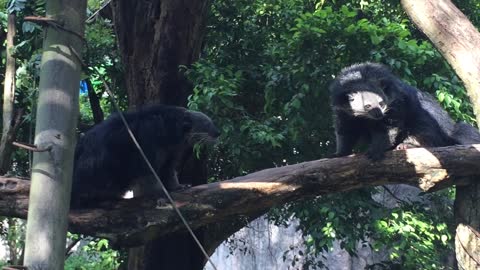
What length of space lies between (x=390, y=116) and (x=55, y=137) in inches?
112

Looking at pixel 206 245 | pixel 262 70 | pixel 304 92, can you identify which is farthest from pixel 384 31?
pixel 206 245

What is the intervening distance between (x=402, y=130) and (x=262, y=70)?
1496 millimetres

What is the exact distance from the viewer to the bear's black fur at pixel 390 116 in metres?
A: 4.49

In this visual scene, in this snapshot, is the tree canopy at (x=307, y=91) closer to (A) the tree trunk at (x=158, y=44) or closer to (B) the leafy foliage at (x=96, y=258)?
(A) the tree trunk at (x=158, y=44)

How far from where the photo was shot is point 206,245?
6418 millimetres

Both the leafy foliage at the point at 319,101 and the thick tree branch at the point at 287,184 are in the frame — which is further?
A: the leafy foliage at the point at 319,101

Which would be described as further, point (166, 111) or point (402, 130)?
point (402, 130)

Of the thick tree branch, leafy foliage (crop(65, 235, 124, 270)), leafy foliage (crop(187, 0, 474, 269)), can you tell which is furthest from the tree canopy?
leafy foliage (crop(65, 235, 124, 270))

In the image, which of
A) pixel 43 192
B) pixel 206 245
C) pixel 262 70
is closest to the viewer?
pixel 43 192

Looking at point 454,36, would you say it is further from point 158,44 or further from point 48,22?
point 158,44

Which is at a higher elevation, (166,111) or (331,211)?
(166,111)

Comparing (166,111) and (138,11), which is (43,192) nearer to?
(166,111)

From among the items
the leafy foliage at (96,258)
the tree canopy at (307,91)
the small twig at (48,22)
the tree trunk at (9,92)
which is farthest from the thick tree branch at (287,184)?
the leafy foliage at (96,258)

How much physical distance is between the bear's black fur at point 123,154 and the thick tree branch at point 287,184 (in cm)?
22
